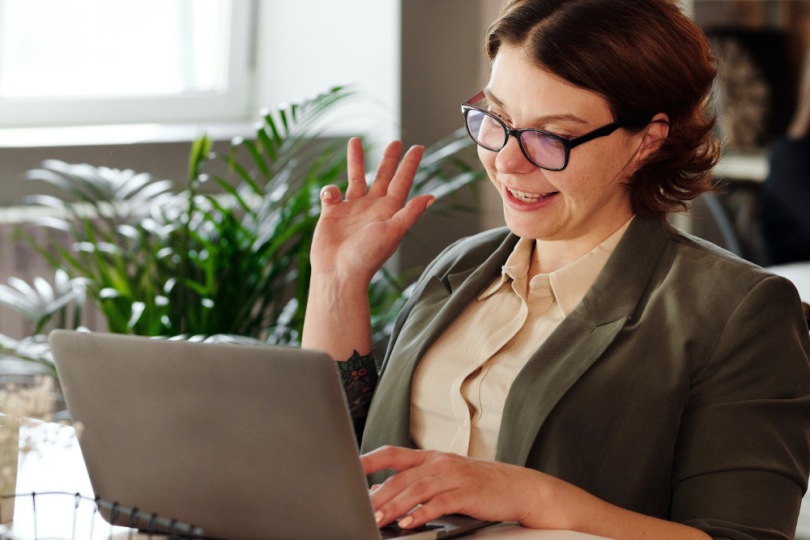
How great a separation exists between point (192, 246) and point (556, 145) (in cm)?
156

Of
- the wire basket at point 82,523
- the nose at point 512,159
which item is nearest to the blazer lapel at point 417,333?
the nose at point 512,159

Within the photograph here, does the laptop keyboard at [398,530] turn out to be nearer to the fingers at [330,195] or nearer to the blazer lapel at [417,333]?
the blazer lapel at [417,333]

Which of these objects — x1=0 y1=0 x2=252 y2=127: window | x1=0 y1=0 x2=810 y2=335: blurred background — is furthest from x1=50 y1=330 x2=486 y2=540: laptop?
x1=0 y1=0 x2=252 y2=127: window

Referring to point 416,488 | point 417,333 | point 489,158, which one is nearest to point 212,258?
point 417,333

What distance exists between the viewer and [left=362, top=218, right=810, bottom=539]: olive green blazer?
137 cm

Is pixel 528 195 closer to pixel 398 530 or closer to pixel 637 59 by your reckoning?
pixel 637 59

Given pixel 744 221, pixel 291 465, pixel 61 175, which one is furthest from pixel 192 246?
pixel 744 221

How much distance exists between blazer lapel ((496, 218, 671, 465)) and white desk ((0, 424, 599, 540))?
20cm

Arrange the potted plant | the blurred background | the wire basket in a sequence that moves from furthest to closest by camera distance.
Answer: the blurred background, the potted plant, the wire basket

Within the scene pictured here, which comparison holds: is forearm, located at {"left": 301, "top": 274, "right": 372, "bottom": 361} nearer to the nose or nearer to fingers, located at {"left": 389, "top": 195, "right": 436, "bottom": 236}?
fingers, located at {"left": 389, "top": 195, "right": 436, "bottom": 236}

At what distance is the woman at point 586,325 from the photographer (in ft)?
4.45

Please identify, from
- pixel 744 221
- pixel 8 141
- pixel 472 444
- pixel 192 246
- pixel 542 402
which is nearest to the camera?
pixel 542 402

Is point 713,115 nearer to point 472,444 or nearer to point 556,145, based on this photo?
point 556,145

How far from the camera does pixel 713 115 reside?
1689 mm
